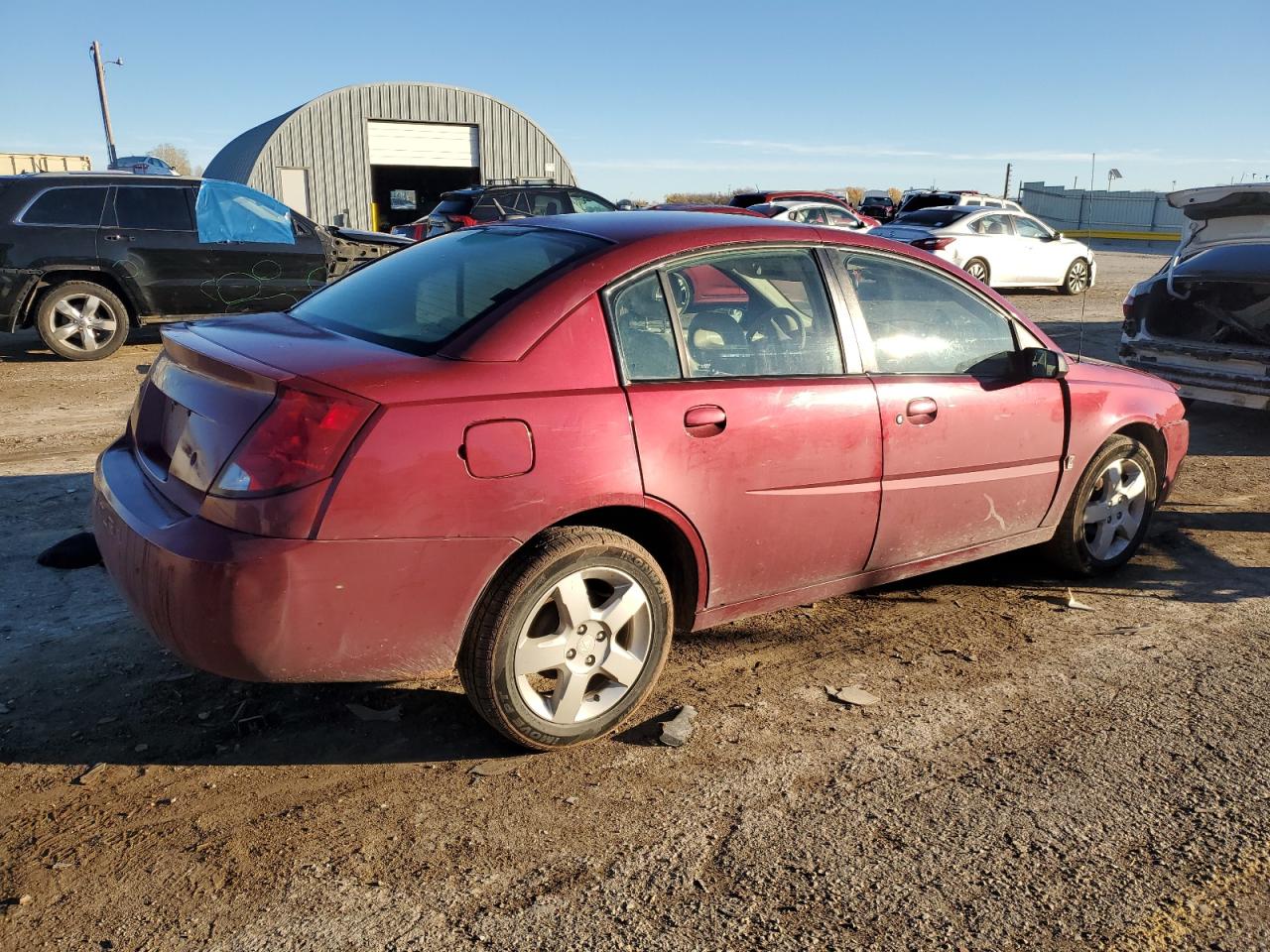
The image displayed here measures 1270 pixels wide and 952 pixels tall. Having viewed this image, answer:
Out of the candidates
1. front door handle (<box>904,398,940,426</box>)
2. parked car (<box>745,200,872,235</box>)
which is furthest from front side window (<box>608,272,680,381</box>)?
parked car (<box>745,200,872,235</box>)

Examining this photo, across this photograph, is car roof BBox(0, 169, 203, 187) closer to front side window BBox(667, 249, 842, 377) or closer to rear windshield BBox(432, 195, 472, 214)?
front side window BBox(667, 249, 842, 377)

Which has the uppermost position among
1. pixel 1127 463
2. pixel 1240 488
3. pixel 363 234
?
pixel 363 234

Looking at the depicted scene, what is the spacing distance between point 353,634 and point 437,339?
36.2 inches

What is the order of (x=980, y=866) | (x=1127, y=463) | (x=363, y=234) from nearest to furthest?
(x=980, y=866), (x=1127, y=463), (x=363, y=234)

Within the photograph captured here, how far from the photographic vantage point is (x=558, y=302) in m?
3.16

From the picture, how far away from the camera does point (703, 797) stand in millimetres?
3021

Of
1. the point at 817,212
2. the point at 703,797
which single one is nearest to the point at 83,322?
the point at 703,797

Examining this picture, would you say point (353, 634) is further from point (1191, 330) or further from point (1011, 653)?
point (1191, 330)

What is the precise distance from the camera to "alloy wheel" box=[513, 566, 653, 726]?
3.11 metres

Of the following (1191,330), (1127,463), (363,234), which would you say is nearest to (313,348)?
(1127,463)

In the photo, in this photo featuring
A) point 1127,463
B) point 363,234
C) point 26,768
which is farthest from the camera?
point 363,234

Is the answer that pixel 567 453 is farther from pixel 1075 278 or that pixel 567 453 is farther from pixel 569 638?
pixel 1075 278

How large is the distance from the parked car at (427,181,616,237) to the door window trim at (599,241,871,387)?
15282 millimetres

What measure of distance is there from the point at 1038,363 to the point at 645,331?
1856mm
